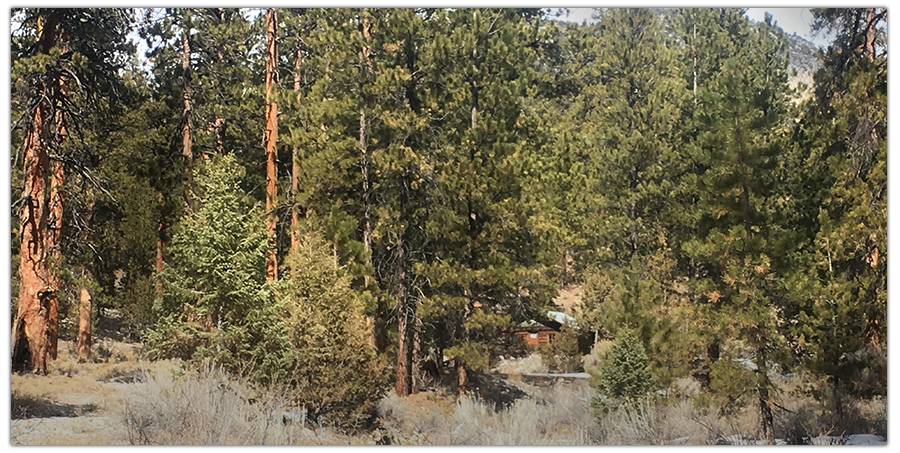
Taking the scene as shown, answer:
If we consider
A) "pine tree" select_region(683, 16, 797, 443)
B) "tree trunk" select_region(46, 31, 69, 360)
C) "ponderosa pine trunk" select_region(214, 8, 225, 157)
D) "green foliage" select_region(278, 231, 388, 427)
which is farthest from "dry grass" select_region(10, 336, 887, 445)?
"ponderosa pine trunk" select_region(214, 8, 225, 157)

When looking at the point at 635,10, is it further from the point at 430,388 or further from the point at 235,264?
the point at 235,264

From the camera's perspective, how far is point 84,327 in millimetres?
18969

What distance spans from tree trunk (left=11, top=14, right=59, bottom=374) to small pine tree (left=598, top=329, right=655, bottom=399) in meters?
7.89

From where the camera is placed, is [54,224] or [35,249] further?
[54,224]

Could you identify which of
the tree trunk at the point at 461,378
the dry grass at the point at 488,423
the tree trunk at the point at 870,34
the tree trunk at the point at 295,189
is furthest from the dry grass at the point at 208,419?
the tree trunk at the point at 870,34

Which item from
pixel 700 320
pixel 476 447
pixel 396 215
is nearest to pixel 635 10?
pixel 396 215

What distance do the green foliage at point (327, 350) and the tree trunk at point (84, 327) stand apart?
28.6ft

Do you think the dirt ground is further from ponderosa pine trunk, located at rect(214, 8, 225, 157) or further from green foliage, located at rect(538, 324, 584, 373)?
green foliage, located at rect(538, 324, 584, 373)

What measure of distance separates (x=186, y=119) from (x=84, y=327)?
510 centimetres

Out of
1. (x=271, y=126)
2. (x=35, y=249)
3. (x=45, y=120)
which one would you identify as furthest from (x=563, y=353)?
(x=45, y=120)

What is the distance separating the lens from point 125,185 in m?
17.2

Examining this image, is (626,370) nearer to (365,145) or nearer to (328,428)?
(328,428)

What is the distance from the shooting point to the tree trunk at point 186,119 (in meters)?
18.9

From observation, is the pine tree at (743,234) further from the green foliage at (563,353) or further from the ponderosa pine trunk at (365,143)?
the green foliage at (563,353)
